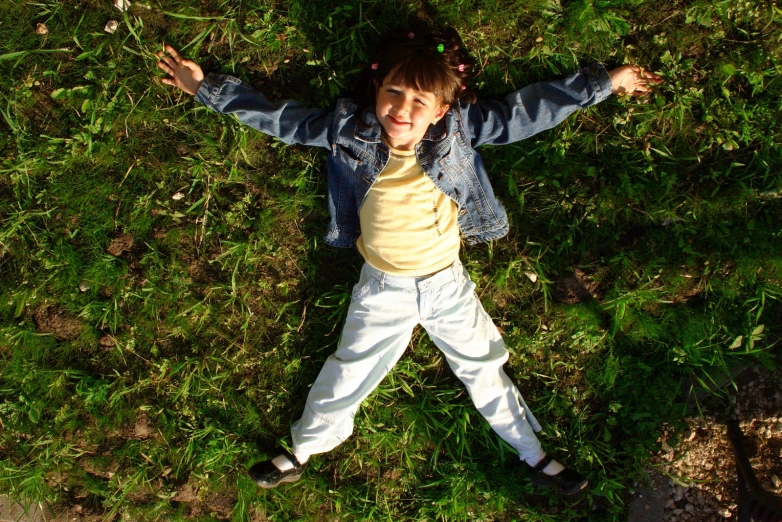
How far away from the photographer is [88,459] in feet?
11.9

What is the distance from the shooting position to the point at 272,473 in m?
3.37

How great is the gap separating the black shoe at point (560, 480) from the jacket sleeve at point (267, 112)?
2.43 m

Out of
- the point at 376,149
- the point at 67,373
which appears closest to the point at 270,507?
the point at 67,373

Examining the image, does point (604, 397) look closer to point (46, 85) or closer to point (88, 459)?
point (88, 459)

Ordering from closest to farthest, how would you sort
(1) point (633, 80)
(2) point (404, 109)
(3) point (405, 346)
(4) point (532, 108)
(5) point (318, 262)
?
(2) point (404, 109) < (4) point (532, 108) < (1) point (633, 80) < (3) point (405, 346) < (5) point (318, 262)

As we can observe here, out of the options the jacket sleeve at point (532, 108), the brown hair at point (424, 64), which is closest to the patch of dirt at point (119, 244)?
the brown hair at point (424, 64)

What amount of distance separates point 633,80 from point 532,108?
72cm

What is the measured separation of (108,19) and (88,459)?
298 centimetres

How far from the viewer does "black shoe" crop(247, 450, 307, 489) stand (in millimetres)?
3350

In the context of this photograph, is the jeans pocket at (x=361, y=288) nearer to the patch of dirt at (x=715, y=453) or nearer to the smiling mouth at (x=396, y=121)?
the smiling mouth at (x=396, y=121)

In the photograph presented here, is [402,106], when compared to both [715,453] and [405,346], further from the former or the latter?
[715,453]

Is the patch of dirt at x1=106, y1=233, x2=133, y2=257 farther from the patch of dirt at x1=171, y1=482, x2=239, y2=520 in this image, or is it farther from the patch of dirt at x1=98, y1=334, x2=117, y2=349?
the patch of dirt at x1=171, y1=482, x2=239, y2=520

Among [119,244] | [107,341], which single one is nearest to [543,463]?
[107,341]

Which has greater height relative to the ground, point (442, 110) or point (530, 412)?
point (442, 110)
